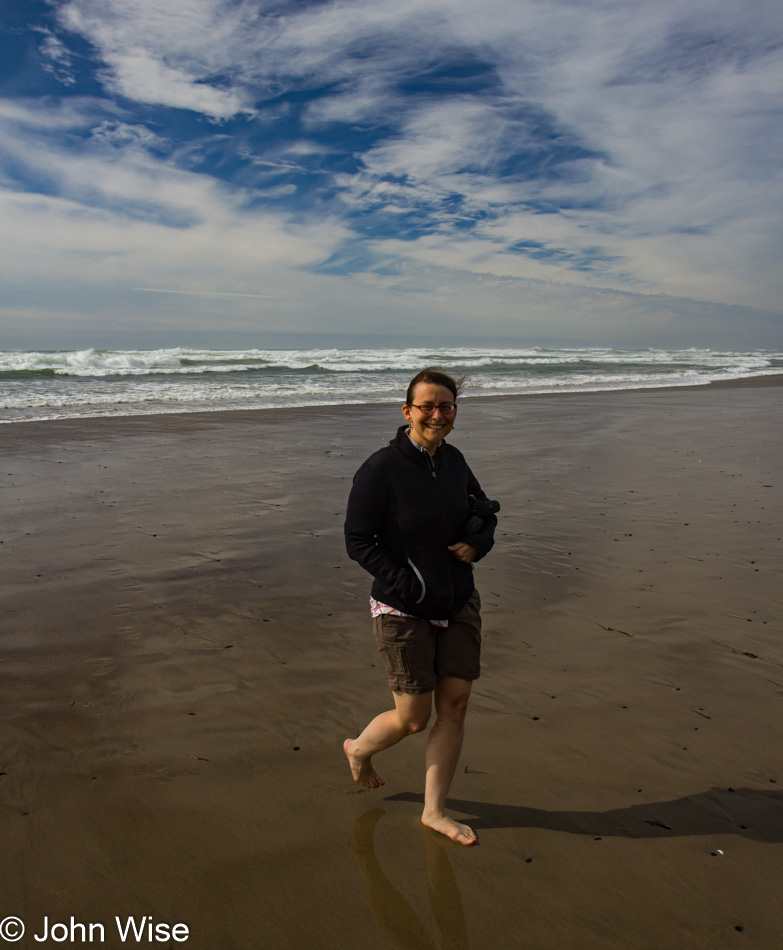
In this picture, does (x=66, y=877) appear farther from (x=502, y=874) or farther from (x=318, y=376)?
(x=318, y=376)

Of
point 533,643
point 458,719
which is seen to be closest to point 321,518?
point 533,643

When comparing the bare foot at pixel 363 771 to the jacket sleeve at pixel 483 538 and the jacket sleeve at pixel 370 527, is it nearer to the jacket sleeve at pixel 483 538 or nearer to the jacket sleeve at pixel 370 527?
the jacket sleeve at pixel 370 527

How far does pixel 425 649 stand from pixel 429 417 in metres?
0.92

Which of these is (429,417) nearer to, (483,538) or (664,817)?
(483,538)

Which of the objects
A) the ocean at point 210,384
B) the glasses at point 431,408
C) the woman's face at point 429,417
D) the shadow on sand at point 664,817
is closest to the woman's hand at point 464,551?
the woman's face at point 429,417

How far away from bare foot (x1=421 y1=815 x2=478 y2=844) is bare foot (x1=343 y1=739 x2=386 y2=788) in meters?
0.30

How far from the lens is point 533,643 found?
4.28 metres

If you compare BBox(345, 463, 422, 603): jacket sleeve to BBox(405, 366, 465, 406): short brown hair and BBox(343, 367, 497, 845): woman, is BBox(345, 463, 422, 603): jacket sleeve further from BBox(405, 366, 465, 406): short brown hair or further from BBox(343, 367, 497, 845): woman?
BBox(405, 366, 465, 406): short brown hair

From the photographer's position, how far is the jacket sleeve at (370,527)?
8.38ft

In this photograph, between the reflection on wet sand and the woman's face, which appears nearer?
the reflection on wet sand

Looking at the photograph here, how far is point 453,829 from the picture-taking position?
2.67m

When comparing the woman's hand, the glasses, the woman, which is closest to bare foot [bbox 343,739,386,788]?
the woman

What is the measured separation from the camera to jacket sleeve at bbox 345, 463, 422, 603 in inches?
101

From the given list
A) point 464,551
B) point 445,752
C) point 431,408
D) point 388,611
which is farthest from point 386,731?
point 431,408
